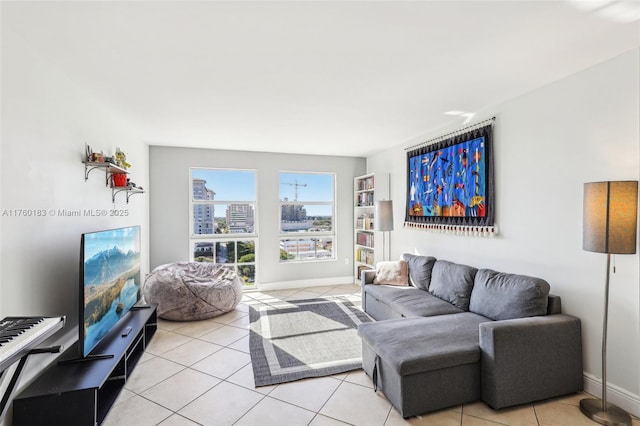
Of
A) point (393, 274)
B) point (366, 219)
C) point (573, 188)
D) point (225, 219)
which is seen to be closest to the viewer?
point (573, 188)

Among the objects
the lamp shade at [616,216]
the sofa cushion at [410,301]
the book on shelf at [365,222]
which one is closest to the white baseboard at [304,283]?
the book on shelf at [365,222]

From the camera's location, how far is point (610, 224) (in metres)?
1.90

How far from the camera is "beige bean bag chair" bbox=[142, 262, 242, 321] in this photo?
3.64 m

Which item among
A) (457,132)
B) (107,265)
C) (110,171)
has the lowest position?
(107,265)

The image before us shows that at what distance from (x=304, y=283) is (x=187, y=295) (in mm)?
2218

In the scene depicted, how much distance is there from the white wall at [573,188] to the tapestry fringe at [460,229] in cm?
8

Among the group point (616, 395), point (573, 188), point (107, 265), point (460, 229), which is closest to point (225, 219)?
point (107, 265)

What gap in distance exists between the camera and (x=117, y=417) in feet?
6.57

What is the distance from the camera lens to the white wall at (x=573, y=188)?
2043mm

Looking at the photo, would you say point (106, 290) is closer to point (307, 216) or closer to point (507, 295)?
point (507, 295)

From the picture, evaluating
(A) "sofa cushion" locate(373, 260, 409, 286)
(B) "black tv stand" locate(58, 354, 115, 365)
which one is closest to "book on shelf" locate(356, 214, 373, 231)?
(A) "sofa cushion" locate(373, 260, 409, 286)

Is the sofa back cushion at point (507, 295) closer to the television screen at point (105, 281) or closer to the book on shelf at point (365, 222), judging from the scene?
the book on shelf at point (365, 222)

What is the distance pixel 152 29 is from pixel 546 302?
3280 mm

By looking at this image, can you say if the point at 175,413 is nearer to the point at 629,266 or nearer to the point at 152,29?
the point at 152,29
